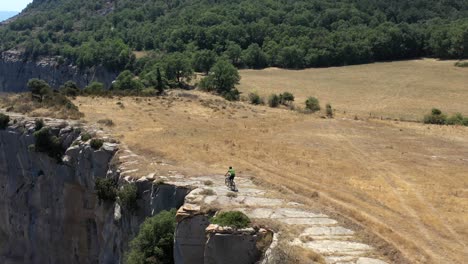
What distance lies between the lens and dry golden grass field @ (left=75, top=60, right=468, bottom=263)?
78.7 feet

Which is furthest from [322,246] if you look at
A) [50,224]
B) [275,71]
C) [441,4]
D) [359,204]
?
[441,4]

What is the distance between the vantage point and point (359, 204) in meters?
26.5

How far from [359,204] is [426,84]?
256ft

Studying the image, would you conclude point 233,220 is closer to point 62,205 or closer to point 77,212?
point 77,212

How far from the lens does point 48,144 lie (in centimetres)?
4069

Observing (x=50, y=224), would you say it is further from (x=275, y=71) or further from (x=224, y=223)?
(x=275, y=71)

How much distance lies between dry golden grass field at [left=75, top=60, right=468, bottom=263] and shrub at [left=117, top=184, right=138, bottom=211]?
1943 mm

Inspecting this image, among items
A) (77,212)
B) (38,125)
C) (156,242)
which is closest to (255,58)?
(38,125)

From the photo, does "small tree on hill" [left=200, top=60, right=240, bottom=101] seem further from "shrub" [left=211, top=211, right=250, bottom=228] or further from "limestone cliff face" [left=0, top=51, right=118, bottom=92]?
"shrub" [left=211, top=211, right=250, bottom=228]

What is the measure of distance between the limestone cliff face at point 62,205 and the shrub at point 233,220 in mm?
5798

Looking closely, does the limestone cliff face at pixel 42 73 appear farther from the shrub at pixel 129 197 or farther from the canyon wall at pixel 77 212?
the shrub at pixel 129 197

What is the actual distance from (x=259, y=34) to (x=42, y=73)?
57620 mm

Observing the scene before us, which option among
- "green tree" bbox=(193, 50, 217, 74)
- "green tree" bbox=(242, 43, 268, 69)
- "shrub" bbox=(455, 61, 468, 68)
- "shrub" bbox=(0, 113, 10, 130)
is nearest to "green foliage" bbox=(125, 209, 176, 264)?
"shrub" bbox=(0, 113, 10, 130)

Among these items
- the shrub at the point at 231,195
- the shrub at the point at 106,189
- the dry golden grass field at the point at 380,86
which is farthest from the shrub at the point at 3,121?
the dry golden grass field at the point at 380,86
